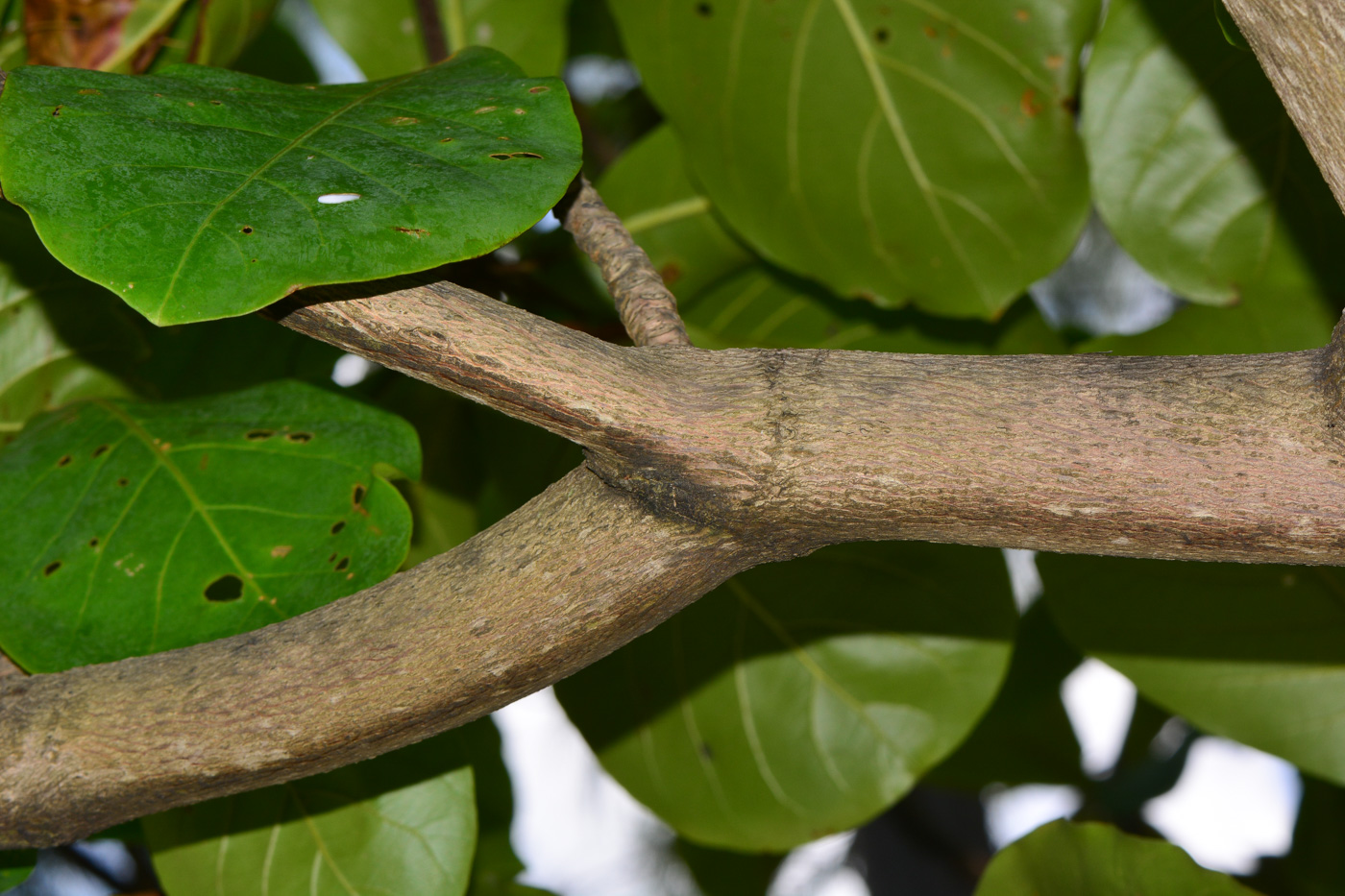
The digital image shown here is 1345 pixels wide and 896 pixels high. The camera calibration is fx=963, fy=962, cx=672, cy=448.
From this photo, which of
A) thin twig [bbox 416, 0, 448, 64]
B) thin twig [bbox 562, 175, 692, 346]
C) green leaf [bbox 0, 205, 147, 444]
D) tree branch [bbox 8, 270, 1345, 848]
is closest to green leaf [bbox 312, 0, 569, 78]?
thin twig [bbox 416, 0, 448, 64]

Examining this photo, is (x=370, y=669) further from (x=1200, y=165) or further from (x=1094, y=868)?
(x=1200, y=165)

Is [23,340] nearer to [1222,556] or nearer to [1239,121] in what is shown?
[1222,556]

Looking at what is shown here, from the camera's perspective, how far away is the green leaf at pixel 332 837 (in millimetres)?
522

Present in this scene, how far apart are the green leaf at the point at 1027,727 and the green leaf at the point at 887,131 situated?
18.9 inches

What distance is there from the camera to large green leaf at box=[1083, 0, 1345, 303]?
58 cm

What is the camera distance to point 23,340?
23.4 inches

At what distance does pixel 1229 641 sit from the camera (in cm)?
64

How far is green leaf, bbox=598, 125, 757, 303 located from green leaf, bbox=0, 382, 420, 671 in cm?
32

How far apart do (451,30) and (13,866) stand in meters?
0.61

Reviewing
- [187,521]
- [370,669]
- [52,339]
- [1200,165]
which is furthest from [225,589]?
[1200,165]

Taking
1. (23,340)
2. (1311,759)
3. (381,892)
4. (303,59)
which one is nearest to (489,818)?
(381,892)

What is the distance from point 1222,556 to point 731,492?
0.51 ft

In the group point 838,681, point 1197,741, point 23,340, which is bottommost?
point 1197,741

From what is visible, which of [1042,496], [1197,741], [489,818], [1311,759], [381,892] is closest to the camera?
[1042,496]
